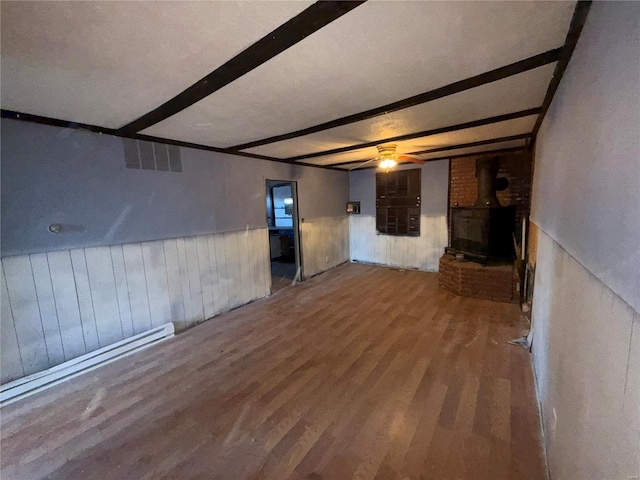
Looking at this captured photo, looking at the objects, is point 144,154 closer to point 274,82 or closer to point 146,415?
point 274,82

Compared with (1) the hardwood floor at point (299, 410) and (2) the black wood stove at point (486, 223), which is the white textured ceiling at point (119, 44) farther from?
(2) the black wood stove at point (486, 223)

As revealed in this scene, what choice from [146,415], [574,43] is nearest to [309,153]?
[574,43]

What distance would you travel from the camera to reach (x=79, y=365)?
2.42m

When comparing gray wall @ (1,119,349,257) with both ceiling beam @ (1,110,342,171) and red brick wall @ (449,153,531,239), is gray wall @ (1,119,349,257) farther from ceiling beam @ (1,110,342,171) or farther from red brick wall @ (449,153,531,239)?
red brick wall @ (449,153,531,239)

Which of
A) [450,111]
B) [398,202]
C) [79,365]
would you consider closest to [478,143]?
[450,111]

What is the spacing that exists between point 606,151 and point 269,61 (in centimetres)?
153

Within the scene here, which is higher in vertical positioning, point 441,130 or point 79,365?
point 441,130

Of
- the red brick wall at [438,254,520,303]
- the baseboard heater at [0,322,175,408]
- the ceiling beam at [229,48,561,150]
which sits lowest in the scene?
the baseboard heater at [0,322,175,408]

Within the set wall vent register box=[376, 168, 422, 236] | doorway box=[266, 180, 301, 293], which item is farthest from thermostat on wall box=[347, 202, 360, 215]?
doorway box=[266, 180, 301, 293]

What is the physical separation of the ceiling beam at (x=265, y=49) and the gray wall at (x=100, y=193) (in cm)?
105

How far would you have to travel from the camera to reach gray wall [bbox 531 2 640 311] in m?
0.66

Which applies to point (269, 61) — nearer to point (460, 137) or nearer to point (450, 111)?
point (450, 111)

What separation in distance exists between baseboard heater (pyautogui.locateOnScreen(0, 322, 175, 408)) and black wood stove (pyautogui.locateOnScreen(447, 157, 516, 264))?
4555 millimetres

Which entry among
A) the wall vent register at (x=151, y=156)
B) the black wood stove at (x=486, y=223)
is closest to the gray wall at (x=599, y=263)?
the black wood stove at (x=486, y=223)
